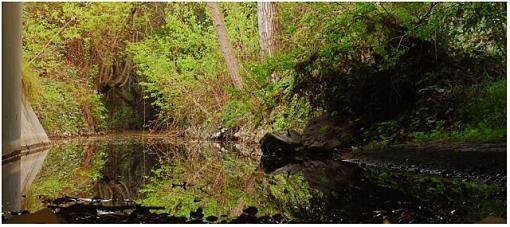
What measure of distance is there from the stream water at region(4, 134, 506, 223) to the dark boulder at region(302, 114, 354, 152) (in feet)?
4.69

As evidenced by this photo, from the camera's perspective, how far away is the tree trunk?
52.0 ft

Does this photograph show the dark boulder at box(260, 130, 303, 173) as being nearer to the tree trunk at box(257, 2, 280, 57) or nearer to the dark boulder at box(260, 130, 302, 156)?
the dark boulder at box(260, 130, 302, 156)

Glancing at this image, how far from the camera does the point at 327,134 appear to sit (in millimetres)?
10703

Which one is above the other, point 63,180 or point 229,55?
point 229,55

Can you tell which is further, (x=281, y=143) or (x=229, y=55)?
(x=229, y=55)

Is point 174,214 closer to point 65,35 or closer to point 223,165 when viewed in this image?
point 223,165

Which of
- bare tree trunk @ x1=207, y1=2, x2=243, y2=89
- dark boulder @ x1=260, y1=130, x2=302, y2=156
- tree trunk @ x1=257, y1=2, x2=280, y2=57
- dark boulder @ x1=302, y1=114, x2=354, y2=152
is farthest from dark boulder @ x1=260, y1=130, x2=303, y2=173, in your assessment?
bare tree trunk @ x1=207, y1=2, x2=243, y2=89

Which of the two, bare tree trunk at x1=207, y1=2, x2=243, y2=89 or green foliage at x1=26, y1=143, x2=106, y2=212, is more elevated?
bare tree trunk at x1=207, y1=2, x2=243, y2=89

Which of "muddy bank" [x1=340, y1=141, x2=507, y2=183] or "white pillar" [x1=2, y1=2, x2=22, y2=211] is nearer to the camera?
"muddy bank" [x1=340, y1=141, x2=507, y2=183]

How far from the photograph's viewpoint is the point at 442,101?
916 cm

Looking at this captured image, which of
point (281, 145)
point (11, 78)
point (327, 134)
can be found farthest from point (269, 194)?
point (11, 78)

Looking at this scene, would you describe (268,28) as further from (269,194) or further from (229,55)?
(269,194)

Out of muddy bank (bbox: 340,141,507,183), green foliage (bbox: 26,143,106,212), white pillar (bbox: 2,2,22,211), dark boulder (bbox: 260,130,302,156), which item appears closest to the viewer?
green foliage (bbox: 26,143,106,212)

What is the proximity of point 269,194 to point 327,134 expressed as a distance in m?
5.07
